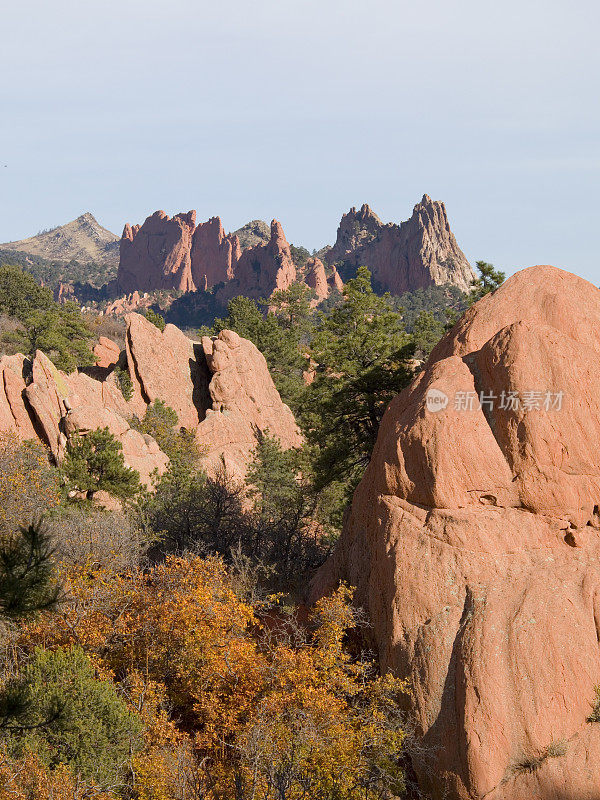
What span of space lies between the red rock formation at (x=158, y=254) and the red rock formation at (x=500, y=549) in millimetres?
141675

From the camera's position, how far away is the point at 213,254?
15000 cm

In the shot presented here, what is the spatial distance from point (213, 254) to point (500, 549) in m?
145

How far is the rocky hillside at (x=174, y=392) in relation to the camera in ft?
92.8

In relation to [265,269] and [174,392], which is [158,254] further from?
[174,392]

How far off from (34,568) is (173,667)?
611cm

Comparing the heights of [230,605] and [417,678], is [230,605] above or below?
above

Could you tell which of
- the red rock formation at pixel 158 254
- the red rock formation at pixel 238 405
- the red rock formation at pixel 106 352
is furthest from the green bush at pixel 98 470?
the red rock formation at pixel 158 254

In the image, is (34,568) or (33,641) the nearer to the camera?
(34,568)

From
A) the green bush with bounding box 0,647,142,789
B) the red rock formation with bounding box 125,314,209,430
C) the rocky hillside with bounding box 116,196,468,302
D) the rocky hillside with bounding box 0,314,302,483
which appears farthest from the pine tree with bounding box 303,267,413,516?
the rocky hillside with bounding box 116,196,468,302

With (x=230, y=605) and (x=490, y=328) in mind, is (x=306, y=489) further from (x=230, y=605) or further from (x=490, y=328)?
(x=490, y=328)

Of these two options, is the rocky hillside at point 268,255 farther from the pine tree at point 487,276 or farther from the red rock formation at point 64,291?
the pine tree at point 487,276

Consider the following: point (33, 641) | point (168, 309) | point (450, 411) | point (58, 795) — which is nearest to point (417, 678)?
point (450, 411)

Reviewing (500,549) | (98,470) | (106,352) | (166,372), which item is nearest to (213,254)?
(106,352)

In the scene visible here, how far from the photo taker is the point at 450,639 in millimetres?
10977
